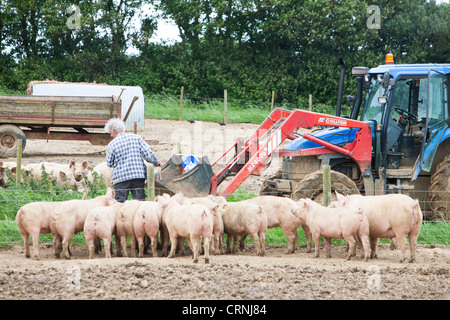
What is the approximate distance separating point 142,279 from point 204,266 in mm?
904

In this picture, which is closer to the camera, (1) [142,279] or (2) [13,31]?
(1) [142,279]

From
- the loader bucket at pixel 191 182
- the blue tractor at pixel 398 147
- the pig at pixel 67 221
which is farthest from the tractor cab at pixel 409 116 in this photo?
the pig at pixel 67 221

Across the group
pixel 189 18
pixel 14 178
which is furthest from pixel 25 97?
pixel 189 18

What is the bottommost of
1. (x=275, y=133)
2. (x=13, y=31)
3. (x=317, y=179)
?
(x=317, y=179)

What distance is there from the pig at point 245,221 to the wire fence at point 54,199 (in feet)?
3.60

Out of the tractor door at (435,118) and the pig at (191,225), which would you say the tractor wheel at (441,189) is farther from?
the pig at (191,225)

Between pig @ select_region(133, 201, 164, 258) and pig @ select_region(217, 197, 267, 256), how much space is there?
851mm

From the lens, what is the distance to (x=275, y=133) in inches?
396

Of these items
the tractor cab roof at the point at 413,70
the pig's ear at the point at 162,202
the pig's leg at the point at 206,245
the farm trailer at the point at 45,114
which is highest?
the tractor cab roof at the point at 413,70

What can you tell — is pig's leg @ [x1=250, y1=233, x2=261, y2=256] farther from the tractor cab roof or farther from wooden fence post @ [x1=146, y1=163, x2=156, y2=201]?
the tractor cab roof

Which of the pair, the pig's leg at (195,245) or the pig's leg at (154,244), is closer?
the pig's leg at (195,245)

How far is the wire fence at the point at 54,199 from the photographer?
31.2ft

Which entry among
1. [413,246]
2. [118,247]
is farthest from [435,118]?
[118,247]
